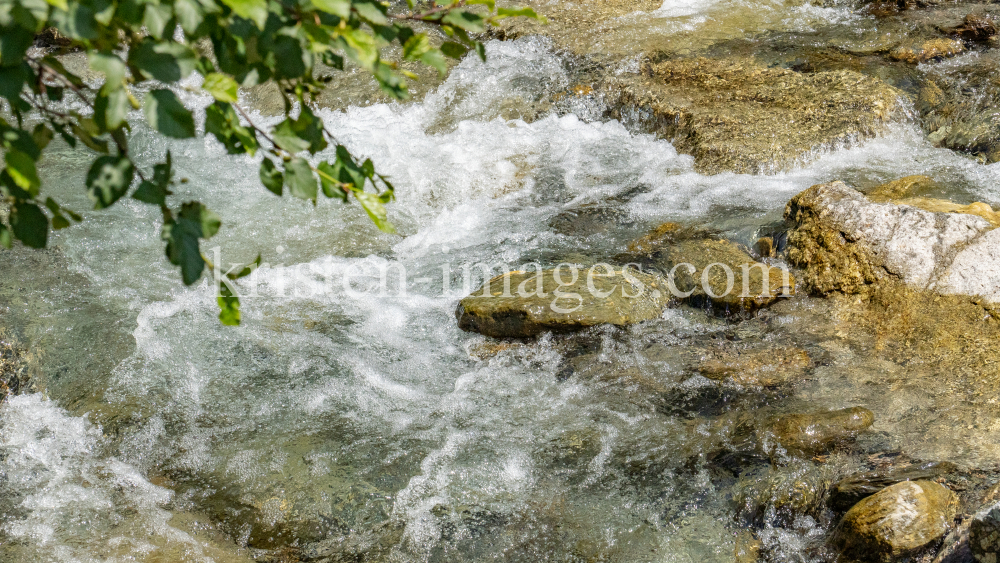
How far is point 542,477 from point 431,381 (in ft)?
3.58

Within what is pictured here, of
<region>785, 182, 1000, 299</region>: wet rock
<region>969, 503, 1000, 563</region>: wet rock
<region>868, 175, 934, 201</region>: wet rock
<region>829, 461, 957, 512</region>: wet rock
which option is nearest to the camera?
<region>969, 503, 1000, 563</region>: wet rock

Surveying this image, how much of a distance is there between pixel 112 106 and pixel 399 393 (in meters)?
3.33

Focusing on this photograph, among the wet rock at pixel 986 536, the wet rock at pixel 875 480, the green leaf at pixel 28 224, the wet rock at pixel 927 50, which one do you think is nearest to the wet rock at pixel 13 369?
the green leaf at pixel 28 224

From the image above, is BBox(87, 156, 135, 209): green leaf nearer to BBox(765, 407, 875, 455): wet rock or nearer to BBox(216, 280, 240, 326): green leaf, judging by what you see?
BBox(216, 280, 240, 326): green leaf

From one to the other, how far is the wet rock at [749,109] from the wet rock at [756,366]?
8.29 feet

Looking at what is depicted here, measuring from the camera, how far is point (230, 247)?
5859 mm

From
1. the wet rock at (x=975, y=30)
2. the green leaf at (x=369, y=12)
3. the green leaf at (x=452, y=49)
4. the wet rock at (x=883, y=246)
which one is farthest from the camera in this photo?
the wet rock at (x=975, y=30)

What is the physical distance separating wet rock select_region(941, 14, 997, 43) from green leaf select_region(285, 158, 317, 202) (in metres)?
8.90

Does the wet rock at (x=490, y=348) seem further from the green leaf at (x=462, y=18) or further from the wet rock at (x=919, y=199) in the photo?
the green leaf at (x=462, y=18)

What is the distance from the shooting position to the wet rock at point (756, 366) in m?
4.11

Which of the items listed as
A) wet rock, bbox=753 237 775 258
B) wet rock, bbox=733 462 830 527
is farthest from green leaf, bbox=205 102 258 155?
wet rock, bbox=753 237 775 258

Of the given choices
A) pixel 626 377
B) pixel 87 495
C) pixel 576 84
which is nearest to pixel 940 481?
pixel 626 377

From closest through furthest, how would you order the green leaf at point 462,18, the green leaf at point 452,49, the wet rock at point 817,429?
the green leaf at point 462,18 < the green leaf at point 452,49 < the wet rock at point 817,429

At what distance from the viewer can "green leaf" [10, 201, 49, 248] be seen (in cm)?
127
